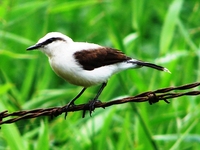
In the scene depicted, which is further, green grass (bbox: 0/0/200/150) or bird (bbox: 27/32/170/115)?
green grass (bbox: 0/0/200/150)

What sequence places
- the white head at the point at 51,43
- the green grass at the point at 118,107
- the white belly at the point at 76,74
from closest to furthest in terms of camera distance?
the white belly at the point at 76,74
the white head at the point at 51,43
the green grass at the point at 118,107

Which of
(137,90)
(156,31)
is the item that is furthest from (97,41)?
(137,90)

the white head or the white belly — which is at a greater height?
the white head

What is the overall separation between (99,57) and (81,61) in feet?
0.62

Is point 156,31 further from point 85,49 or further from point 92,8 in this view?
point 85,49

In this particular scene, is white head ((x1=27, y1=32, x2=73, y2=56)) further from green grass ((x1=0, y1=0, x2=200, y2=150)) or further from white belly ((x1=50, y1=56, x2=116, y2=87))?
green grass ((x1=0, y1=0, x2=200, y2=150))

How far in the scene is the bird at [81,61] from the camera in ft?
16.0

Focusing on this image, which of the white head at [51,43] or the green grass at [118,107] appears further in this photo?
the green grass at [118,107]

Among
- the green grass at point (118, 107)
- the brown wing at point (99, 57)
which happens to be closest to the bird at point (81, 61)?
the brown wing at point (99, 57)

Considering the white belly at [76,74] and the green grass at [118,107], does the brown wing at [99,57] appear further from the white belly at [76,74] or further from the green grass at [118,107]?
the green grass at [118,107]

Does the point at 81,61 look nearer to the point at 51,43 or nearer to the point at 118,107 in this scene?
the point at 51,43

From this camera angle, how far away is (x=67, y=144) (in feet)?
20.4

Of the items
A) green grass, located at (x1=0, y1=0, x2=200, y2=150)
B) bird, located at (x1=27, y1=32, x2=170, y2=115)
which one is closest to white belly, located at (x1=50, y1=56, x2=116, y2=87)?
bird, located at (x1=27, y1=32, x2=170, y2=115)

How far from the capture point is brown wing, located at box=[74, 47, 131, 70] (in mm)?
5039
